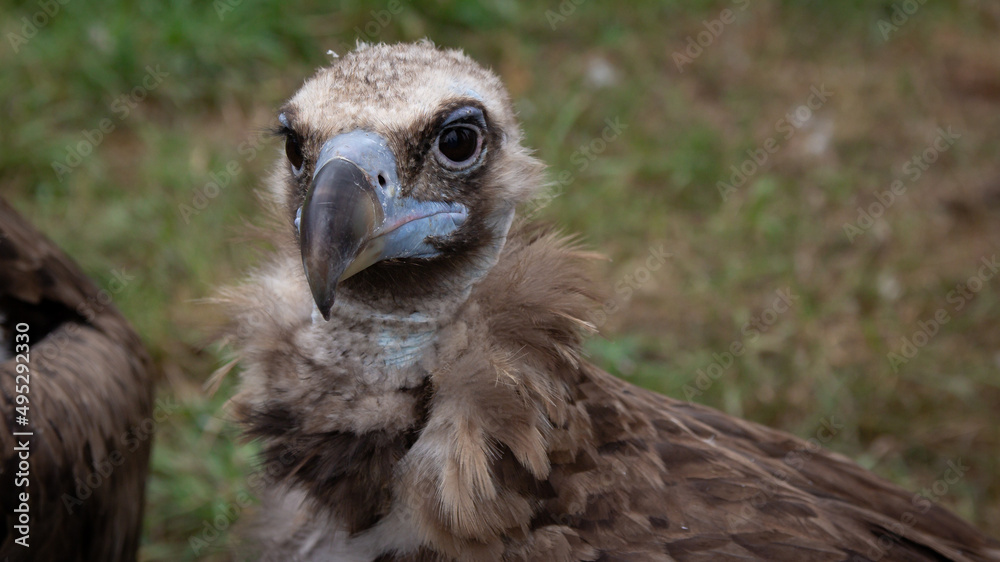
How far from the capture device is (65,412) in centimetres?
241

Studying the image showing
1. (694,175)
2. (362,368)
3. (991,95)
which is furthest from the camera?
(991,95)

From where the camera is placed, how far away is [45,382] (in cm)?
241

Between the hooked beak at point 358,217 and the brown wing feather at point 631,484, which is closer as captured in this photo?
the hooked beak at point 358,217

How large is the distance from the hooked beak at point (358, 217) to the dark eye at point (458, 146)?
0.10 meters

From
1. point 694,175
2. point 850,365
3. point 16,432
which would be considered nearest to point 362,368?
point 16,432

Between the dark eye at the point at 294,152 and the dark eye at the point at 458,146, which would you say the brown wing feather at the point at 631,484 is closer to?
the dark eye at the point at 458,146

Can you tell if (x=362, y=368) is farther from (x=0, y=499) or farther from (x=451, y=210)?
(x=0, y=499)

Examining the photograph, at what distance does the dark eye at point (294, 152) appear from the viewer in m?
2.04

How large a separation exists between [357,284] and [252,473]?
64 centimetres

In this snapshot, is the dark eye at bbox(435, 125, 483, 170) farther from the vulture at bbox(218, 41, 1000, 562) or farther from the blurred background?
the blurred background

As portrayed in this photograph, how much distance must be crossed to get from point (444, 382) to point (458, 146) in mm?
533

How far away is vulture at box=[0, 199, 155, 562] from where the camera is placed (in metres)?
2.28

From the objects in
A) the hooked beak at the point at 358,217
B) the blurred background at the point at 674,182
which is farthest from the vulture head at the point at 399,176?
the blurred background at the point at 674,182

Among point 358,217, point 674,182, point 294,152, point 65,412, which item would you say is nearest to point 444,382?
point 358,217
